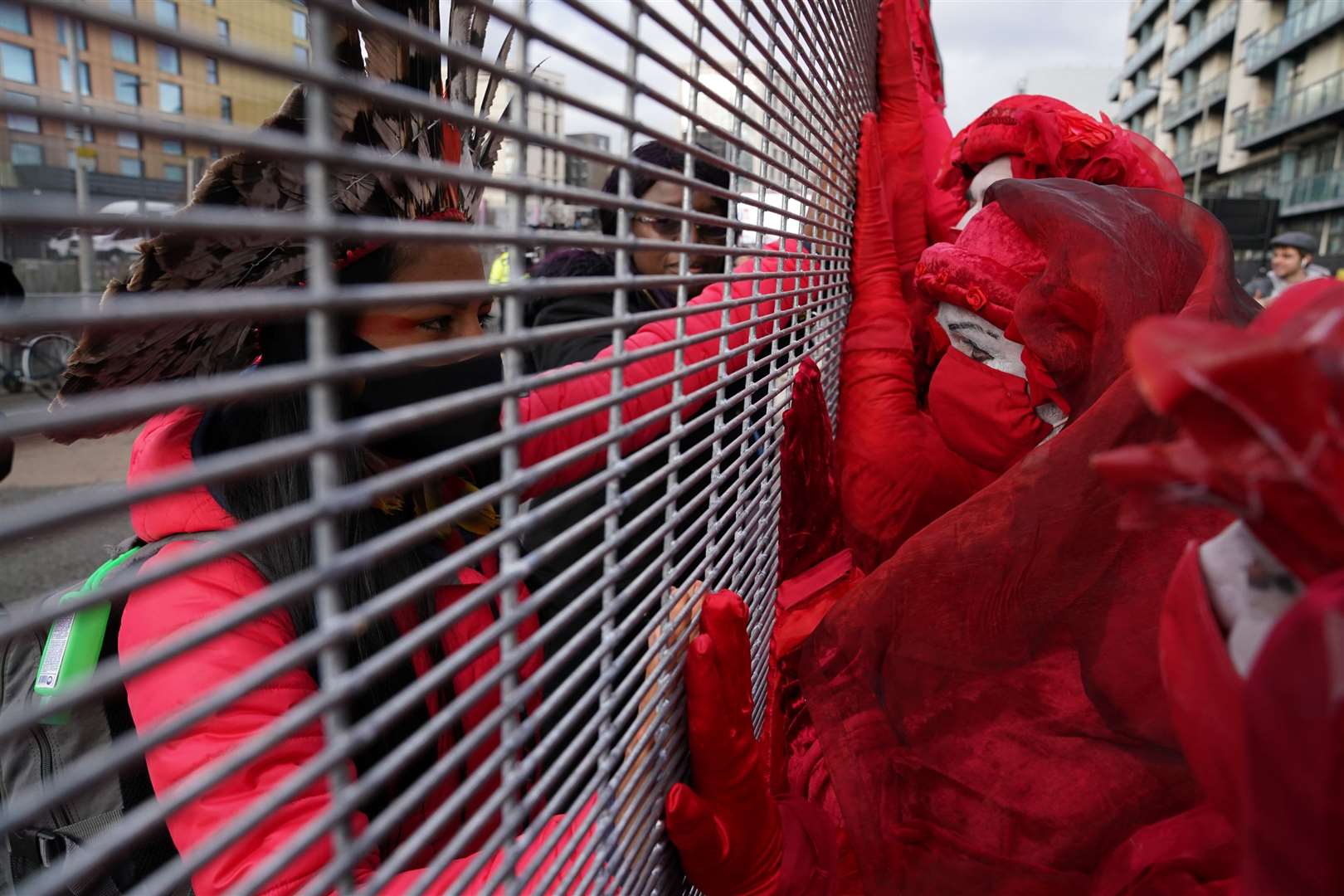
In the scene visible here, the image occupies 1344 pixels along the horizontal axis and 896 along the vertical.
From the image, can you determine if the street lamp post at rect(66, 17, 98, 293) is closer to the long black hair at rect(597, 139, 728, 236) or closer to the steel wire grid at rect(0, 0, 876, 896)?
the steel wire grid at rect(0, 0, 876, 896)

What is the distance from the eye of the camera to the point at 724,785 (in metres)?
1.18

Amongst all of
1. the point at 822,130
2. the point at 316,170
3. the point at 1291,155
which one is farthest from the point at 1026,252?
the point at 1291,155

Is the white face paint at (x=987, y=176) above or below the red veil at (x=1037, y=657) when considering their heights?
above

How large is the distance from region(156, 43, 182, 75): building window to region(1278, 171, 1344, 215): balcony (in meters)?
31.5

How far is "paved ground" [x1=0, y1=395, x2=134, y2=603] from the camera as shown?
4562 millimetres

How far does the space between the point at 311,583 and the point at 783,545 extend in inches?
59.2

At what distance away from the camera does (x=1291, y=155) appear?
95.0 feet

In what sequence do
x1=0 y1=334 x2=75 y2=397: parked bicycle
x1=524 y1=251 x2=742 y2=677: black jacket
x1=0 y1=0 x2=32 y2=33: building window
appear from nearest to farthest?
x1=0 y1=0 x2=32 y2=33: building window → x1=524 y1=251 x2=742 y2=677: black jacket → x1=0 y1=334 x2=75 y2=397: parked bicycle

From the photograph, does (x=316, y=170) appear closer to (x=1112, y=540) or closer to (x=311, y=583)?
(x=311, y=583)

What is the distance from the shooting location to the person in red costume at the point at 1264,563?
421 millimetres

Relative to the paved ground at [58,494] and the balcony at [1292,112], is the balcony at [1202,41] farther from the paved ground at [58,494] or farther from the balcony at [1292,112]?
the paved ground at [58,494]

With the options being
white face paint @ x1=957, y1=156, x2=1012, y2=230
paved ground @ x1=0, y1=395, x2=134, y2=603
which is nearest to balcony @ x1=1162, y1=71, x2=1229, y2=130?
white face paint @ x1=957, y1=156, x2=1012, y2=230

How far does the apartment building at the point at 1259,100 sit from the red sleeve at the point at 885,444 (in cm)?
2351

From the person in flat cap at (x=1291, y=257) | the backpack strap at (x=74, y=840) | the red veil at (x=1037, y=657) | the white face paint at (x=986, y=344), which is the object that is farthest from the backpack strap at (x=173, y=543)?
the person in flat cap at (x=1291, y=257)
